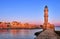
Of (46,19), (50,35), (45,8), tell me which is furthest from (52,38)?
(45,8)

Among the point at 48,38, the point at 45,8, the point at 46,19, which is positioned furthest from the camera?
the point at 45,8

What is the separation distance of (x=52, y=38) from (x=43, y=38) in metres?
0.32

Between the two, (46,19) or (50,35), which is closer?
(50,35)

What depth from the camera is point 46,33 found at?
212 inches

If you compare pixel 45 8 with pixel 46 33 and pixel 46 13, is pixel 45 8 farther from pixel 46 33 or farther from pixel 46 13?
pixel 46 33

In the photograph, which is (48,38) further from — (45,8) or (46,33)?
(45,8)

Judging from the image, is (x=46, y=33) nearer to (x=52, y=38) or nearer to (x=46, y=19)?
(x=52, y=38)

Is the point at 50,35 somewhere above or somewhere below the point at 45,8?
below

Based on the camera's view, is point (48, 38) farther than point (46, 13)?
No

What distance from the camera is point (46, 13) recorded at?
98.3 feet

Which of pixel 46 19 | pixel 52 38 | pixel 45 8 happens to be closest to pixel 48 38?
pixel 52 38

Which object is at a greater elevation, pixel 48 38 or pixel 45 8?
pixel 45 8

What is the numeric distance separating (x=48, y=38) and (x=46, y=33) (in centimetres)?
26

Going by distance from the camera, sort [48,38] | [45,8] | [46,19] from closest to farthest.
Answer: [48,38] → [46,19] → [45,8]
